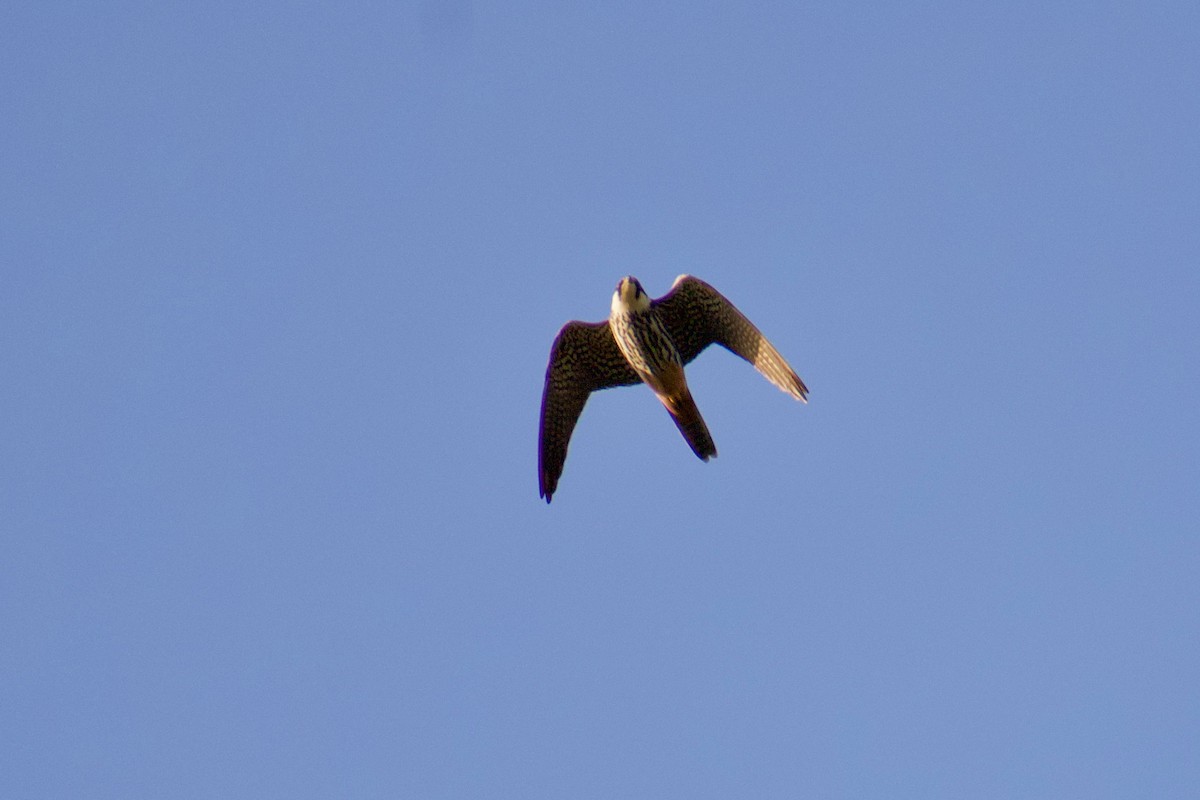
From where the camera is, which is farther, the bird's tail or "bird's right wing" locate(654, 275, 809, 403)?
the bird's tail

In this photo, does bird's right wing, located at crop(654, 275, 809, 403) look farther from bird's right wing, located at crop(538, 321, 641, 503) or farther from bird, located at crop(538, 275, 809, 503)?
bird's right wing, located at crop(538, 321, 641, 503)

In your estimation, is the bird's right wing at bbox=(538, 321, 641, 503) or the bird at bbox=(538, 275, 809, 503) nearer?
the bird at bbox=(538, 275, 809, 503)

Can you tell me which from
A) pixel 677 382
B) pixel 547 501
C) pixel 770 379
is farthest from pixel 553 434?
pixel 770 379

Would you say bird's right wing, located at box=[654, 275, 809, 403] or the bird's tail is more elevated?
bird's right wing, located at box=[654, 275, 809, 403]

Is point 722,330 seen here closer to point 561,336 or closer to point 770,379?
point 770,379

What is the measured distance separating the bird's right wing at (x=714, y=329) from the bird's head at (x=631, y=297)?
25 centimetres

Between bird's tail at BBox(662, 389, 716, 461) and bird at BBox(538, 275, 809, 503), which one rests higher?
bird at BBox(538, 275, 809, 503)

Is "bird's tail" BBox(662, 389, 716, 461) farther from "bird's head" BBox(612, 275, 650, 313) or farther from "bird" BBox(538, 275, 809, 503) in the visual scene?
"bird's head" BBox(612, 275, 650, 313)

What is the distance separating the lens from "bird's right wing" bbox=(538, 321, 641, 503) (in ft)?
40.0

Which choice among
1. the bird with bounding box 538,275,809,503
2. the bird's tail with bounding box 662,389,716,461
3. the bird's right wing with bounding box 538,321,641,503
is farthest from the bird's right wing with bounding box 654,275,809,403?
the bird's right wing with bounding box 538,321,641,503

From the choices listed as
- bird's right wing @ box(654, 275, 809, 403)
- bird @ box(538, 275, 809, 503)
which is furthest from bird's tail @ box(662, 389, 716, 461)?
bird's right wing @ box(654, 275, 809, 403)

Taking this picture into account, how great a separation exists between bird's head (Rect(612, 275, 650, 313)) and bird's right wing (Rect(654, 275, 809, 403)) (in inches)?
9.8

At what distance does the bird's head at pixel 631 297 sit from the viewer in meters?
11.5

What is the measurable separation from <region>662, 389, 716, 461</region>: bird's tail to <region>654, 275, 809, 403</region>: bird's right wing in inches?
16.7
